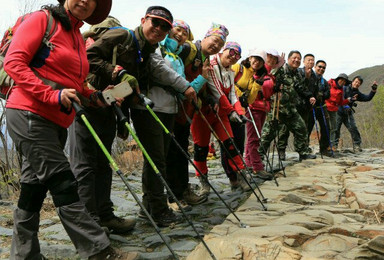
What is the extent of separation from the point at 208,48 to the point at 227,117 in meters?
1.23

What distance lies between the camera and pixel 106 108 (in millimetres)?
3652

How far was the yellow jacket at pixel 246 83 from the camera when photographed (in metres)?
6.86

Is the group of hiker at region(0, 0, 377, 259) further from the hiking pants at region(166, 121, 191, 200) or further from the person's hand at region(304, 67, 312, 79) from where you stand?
the person's hand at region(304, 67, 312, 79)

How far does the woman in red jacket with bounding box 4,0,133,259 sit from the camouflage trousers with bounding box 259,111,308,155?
6082 mm

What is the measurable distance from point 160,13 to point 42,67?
1.50 m

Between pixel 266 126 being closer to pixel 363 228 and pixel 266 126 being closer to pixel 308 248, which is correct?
pixel 363 228

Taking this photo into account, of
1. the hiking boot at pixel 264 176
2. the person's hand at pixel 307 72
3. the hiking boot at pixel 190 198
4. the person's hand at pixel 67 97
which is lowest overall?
the hiking boot at pixel 264 176

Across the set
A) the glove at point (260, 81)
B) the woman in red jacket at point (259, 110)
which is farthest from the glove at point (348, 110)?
the glove at point (260, 81)

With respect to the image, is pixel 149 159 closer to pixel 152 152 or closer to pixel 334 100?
pixel 152 152

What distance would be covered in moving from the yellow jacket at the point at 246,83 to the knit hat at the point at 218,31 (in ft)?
5.63

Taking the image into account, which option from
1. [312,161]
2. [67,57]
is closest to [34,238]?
[67,57]

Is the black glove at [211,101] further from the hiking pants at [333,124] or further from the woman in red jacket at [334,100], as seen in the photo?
the hiking pants at [333,124]

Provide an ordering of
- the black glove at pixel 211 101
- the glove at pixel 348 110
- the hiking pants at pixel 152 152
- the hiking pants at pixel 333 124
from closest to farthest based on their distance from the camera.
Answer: the hiking pants at pixel 152 152, the black glove at pixel 211 101, the hiking pants at pixel 333 124, the glove at pixel 348 110

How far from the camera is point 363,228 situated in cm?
396
